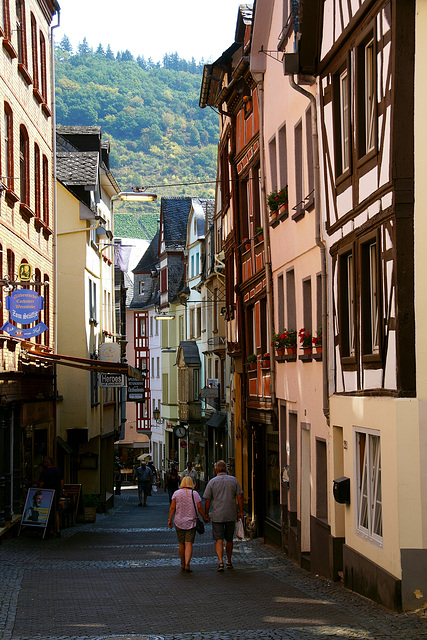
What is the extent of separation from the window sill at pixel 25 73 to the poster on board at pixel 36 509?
9477 millimetres

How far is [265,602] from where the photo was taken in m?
12.1

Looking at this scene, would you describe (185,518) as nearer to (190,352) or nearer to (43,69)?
(43,69)

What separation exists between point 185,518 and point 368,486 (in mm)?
3992

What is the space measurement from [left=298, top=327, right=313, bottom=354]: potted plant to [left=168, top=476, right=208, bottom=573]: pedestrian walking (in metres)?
3.28

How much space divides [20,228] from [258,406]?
23.0ft

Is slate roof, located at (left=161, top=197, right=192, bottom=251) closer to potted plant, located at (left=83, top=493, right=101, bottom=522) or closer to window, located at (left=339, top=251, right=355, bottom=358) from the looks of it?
potted plant, located at (left=83, top=493, right=101, bottom=522)

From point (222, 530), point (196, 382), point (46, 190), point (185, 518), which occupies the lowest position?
point (222, 530)

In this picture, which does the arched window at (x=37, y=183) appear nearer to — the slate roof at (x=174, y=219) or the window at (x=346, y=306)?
the window at (x=346, y=306)

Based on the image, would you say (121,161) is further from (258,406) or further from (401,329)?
(401,329)

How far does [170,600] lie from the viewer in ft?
40.5

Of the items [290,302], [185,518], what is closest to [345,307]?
[185,518]

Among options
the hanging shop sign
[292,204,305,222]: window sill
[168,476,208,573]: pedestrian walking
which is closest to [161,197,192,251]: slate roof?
the hanging shop sign

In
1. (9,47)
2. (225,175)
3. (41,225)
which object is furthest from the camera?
(225,175)

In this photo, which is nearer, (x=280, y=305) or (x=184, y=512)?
(x=184, y=512)
